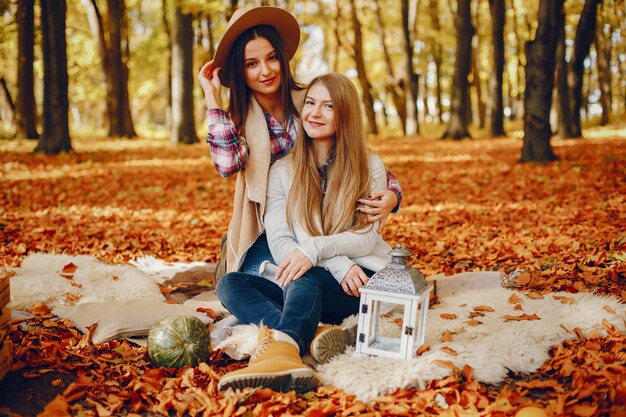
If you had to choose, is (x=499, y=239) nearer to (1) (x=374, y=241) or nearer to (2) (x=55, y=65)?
(1) (x=374, y=241)

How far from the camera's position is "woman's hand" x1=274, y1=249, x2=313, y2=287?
3.06 m

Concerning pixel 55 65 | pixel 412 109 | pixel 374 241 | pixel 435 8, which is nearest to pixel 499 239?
pixel 374 241

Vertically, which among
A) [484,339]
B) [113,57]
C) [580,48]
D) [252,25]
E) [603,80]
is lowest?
[484,339]

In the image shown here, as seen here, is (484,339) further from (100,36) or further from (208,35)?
(208,35)

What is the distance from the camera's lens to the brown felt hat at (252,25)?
11.7 ft

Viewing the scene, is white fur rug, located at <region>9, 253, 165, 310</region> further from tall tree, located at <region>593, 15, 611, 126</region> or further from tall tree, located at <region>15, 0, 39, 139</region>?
tall tree, located at <region>593, 15, 611, 126</region>

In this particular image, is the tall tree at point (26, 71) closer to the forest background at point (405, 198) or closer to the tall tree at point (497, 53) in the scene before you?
the forest background at point (405, 198)

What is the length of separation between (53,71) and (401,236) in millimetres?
9040

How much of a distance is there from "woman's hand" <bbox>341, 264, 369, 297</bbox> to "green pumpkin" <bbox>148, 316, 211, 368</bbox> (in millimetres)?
789

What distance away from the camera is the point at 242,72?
370 centimetres

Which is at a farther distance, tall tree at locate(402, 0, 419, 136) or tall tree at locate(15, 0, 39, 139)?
tall tree at locate(402, 0, 419, 136)

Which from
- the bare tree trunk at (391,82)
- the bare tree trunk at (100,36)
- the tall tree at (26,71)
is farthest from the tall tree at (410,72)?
the tall tree at (26,71)

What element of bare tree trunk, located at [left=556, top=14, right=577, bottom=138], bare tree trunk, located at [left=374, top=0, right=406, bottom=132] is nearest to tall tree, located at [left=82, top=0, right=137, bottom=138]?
bare tree trunk, located at [left=374, top=0, right=406, bottom=132]

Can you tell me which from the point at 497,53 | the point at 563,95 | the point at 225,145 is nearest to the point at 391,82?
the point at 497,53
